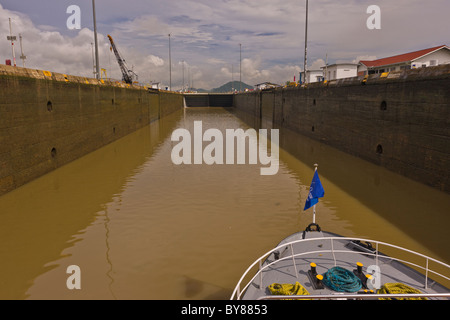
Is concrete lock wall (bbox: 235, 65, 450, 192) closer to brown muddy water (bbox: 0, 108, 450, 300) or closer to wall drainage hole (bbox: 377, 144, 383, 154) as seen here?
wall drainage hole (bbox: 377, 144, 383, 154)

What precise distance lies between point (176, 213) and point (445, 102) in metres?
13.0

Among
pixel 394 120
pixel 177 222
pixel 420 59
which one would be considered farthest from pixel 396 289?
pixel 420 59

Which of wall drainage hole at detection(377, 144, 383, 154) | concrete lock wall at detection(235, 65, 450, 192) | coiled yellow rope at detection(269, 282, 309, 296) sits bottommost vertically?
coiled yellow rope at detection(269, 282, 309, 296)

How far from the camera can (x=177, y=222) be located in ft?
36.4

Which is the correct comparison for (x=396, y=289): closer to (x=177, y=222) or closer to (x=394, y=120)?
(x=177, y=222)

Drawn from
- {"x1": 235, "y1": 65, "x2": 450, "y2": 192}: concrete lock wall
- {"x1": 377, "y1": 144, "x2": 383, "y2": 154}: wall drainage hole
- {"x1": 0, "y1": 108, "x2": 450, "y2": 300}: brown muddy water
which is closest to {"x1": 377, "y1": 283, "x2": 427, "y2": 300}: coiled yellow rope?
{"x1": 0, "y1": 108, "x2": 450, "y2": 300}: brown muddy water

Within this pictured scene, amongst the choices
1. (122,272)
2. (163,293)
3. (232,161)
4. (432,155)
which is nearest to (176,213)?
(122,272)

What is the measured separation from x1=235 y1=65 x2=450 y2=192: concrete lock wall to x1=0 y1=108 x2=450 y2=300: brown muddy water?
1.07 metres

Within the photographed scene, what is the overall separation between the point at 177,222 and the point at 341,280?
655 centimetres

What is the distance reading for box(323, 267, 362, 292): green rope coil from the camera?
5.85 m

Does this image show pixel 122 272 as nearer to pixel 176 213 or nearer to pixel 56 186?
pixel 176 213

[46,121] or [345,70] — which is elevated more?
[345,70]

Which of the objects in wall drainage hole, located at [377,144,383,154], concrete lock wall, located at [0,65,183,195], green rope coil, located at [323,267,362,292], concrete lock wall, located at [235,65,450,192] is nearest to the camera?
green rope coil, located at [323,267,362,292]

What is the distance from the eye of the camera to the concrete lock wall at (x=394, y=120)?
45.8 feet
